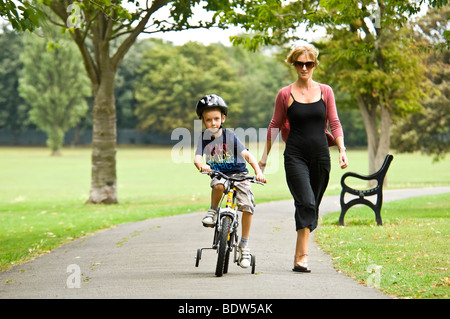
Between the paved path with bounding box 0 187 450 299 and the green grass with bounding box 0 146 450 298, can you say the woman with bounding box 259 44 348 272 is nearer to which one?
the paved path with bounding box 0 187 450 299

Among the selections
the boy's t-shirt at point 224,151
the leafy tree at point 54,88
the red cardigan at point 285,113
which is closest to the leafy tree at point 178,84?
the leafy tree at point 54,88

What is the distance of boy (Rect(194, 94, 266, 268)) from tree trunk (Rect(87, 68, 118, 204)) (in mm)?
13847

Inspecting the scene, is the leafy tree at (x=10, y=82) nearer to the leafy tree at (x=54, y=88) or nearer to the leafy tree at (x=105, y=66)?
the leafy tree at (x=54, y=88)

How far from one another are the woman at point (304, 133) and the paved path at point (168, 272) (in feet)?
2.19

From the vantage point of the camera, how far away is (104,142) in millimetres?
20797

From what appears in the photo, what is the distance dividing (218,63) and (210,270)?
8616 centimetres

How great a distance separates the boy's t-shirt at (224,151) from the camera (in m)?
7.05

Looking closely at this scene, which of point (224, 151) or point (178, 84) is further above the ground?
point (178, 84)

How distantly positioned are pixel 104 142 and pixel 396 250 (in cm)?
1314

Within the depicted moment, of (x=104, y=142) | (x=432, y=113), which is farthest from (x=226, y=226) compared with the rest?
(x=432, y=113)

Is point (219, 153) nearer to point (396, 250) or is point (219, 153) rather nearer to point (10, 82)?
point (396, 250)
